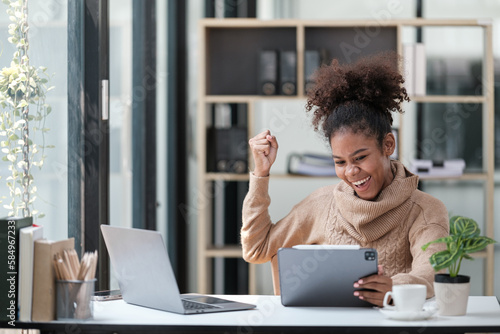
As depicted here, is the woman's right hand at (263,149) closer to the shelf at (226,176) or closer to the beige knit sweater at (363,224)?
the beige knit sweater at (363,224)

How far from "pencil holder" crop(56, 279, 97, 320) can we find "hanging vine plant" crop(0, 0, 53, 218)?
1.32 feet

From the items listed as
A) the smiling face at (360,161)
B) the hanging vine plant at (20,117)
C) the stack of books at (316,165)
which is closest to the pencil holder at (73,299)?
the hanging vine plant at (20,117)

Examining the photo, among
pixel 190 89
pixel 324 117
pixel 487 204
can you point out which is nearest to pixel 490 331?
pixel 324 117

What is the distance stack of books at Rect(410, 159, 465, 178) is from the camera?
3924 millimetres

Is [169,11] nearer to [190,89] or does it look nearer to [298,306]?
[190,89]

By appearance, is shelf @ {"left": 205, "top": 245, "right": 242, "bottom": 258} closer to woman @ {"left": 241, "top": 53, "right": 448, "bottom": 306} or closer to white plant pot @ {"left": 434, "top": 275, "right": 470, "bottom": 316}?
woman @ {"left": 241, "top": 53, "right": 448, "bottom": 306}

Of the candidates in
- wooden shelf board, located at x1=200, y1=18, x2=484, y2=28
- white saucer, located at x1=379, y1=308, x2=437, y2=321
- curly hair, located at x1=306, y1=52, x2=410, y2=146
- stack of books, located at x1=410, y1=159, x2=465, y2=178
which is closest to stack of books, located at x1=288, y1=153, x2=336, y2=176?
stack of books, located at x1=410, y1=159, x2=465, y2=178

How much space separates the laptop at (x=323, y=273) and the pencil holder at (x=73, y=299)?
19.0 inches

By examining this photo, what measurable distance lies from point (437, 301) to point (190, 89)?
2.85 metres

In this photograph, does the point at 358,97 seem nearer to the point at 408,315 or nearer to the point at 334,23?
the point at 408,315

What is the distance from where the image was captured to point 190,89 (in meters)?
4.47

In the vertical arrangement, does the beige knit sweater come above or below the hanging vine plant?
below

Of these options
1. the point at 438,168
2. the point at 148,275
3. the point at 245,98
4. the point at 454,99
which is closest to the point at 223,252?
the point at 245,98

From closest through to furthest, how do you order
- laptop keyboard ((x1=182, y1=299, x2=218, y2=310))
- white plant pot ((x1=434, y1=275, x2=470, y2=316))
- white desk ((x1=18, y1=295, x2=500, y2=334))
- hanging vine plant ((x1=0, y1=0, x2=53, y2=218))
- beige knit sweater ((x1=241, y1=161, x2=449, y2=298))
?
white desk ((x1=18, y1=295, x2=500, y2=334)) < white plant pot ((x1=434, y1=275, x2=470, y2=316)) < laptop keyboard ((x1=182, y1=299, x2=218, y2=310)) < hanging vine plant ((x1=0, y1=0, x2=53, y2=218)) < beige knit sweater ((x1=241, y1=161, x2=449, y2=298))
